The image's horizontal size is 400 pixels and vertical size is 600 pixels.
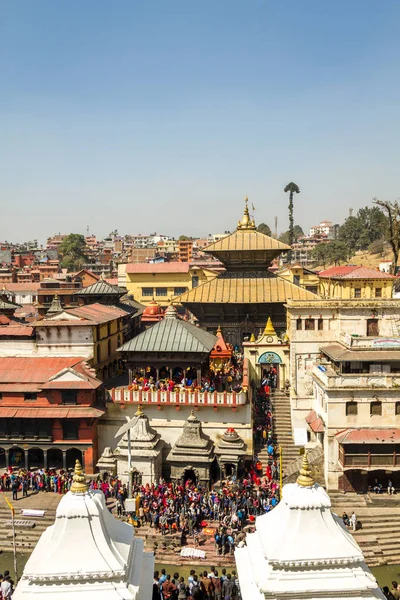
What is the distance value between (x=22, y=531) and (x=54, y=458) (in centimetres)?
588

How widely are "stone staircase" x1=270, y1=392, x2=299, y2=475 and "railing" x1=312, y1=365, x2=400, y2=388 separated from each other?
4.91 metres

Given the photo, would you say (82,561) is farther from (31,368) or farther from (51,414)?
(31,368)

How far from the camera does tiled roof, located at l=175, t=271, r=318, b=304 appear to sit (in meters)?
36.9

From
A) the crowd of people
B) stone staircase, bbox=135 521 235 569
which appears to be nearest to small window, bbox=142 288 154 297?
stone staircase, bbox=135 521 235 569

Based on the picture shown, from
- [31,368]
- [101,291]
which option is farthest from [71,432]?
[101,291]

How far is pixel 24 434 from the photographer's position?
2747 centimetres

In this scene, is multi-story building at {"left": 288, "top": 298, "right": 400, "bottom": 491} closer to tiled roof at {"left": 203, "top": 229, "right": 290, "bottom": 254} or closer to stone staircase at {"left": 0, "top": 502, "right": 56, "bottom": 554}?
tiled roof at {"left": 203, "top": 229, "right": 290, "bottom": 254}

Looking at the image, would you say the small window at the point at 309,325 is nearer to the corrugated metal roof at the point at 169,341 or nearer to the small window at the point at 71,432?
the corrugated metal roof at the point at 169,341

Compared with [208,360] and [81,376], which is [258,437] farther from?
[81,376]

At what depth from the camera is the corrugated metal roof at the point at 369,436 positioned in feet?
78.7

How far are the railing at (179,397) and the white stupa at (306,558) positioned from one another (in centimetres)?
1641

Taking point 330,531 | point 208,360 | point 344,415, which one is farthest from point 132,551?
point 208,360

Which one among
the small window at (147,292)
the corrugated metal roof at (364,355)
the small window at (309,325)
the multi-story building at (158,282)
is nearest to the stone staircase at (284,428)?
the small window at (309,325)

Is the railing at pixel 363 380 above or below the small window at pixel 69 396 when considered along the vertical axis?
above
